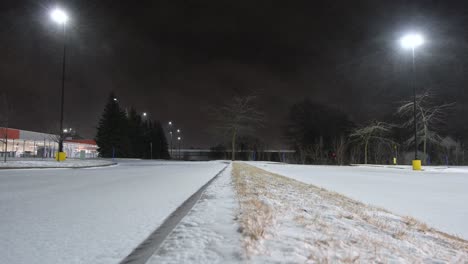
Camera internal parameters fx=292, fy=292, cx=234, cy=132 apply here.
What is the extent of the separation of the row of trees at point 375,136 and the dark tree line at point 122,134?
32.2m

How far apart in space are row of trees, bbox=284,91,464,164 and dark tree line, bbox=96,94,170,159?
106 feet

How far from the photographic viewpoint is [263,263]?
2.17 metres

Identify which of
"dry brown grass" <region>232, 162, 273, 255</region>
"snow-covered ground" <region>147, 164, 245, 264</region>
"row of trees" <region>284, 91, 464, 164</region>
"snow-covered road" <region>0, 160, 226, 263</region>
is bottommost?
"snow-covered road" <region>0, 160, 226, 263</region>

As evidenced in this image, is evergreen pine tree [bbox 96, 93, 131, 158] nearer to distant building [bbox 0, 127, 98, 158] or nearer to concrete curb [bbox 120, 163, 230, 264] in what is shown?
distant building [bbox 0, 127, 98, 158]

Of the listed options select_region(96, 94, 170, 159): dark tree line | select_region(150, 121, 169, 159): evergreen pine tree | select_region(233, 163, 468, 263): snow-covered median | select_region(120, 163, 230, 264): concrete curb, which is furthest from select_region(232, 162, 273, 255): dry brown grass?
select_region(150, 121, 169, 159): evergreen pine tree

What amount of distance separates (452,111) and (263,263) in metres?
42.8

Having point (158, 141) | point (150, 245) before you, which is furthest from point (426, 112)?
point (158, 141)

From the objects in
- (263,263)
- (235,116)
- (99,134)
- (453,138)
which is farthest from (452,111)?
(99,134)

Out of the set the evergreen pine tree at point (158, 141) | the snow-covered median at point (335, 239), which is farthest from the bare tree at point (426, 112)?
the evergreen pine tree at point (158, 141)

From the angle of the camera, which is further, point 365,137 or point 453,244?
point 365,137

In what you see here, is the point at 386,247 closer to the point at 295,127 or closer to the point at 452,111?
the point at 452,111

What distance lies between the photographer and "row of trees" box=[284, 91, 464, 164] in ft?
107

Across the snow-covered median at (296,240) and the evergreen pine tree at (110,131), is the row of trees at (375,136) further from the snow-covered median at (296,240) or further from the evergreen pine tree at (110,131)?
the evergreen pine tree at (110,131)

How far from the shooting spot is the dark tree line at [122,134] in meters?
63.5
